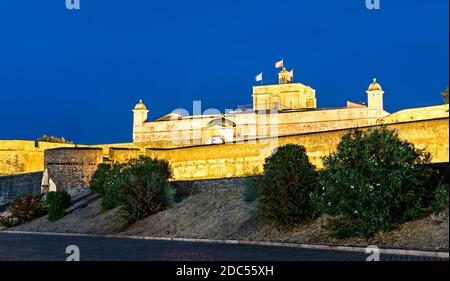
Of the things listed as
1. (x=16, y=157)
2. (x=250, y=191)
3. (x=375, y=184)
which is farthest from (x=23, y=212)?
(x=16, y=157)

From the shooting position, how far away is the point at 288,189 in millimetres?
17453

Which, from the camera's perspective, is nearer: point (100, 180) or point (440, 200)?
point (440, 200)

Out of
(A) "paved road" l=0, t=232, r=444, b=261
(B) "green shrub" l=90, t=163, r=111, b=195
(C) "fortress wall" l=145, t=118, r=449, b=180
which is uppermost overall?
(C) "fortress wall" l=145, t=118, r=449, b=180

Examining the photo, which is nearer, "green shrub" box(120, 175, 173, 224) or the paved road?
the paved road

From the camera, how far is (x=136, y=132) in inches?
2886

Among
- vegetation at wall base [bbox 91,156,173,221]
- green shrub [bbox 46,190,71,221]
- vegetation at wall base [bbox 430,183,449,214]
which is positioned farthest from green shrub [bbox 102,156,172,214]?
vegetation at wall base [bbox 430,183,449,214]

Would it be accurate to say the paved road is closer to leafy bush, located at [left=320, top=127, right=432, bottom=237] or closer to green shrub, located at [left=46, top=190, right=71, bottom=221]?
leafy bush, located at [left=320, top=127, right=432, bottom=237]

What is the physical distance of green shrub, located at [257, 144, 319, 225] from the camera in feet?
56.3

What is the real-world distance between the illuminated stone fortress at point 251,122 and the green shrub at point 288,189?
38.7m

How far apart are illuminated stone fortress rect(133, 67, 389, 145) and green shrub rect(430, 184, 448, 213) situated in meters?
41.8

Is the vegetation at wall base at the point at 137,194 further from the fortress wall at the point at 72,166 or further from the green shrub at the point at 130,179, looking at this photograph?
the fortress wall at the point at 72,166

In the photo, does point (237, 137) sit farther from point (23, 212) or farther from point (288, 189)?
point (288, 189)

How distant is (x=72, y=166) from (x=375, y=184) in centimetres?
2375
